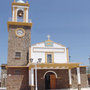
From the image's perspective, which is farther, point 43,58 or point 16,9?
point 16,9

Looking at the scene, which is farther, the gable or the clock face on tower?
the clock face on tower

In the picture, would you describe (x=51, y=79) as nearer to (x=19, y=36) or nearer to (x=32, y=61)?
(x=32, y=61)

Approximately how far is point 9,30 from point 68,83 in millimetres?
12446

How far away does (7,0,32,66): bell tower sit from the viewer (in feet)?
83.8

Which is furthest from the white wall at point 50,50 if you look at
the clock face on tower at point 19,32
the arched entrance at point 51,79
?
the clock face on tower at point 19,32

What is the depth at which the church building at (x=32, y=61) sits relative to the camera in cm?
2445

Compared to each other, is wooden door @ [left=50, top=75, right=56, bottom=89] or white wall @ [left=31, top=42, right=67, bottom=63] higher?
white wall @ [left=31, top=42, right=67, bottom=63]

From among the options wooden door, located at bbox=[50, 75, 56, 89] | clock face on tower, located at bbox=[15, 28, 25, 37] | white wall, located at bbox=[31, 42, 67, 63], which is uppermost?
clock face on tower, located at bbox=[15, 28, 25, 37]

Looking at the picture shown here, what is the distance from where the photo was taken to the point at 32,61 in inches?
942

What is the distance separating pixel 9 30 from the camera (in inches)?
1032

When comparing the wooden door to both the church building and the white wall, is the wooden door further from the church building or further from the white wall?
the white wall

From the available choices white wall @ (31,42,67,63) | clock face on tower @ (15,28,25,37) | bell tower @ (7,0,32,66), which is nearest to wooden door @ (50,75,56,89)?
white wall @ (31,42,67,63)

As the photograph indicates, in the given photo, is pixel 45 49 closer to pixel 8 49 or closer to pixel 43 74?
pixel 43 74

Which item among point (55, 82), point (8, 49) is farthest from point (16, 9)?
point (55, 82)
